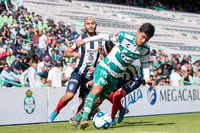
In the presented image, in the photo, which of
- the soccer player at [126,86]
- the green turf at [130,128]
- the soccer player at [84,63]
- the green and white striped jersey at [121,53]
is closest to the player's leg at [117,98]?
the soccer player at [126,86]

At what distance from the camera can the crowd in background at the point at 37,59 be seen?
50.9 feet

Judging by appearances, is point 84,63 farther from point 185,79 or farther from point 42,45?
point 185,79

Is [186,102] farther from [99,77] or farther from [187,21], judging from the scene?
[187,21]

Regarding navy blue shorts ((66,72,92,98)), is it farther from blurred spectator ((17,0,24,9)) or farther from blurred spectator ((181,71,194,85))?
blurred spectator ((17,0,24,9))

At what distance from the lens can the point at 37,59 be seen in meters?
16.8

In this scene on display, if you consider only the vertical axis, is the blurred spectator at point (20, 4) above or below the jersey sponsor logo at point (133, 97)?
above

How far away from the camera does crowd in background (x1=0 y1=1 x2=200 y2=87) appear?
15.5 meters

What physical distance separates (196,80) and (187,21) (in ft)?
71.0

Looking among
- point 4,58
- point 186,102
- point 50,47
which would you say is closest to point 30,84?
point 4,58

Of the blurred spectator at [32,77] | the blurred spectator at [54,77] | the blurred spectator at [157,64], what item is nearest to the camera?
the blurred spectator at [32,77]

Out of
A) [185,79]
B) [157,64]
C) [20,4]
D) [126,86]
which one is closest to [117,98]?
[126,86]

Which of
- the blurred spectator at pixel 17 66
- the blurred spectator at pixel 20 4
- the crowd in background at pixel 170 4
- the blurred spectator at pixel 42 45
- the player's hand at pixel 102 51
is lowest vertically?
the blurred spectator at pixel 17 66

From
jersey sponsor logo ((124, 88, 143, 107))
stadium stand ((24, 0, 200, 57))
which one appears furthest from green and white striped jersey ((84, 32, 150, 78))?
stadium stand ((24, 0, 200, 57))

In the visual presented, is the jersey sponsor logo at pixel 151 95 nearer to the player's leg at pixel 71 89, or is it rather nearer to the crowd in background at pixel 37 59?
the crowd in background at pixel 37 59
